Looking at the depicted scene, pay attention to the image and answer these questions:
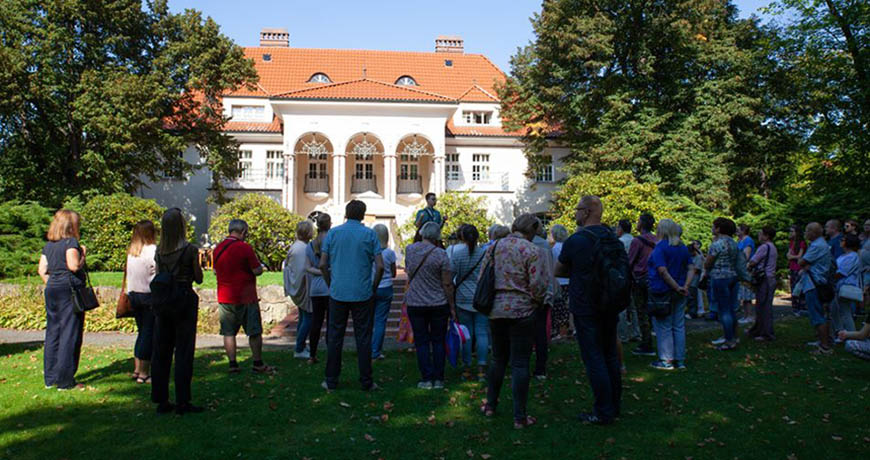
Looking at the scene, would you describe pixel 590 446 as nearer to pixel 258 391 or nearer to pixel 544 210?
pixel 258 391

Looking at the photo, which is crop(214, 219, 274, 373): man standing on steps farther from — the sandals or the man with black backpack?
the man with black backpack

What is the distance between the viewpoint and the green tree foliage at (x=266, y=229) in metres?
20.9

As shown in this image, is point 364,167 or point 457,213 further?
point 364,167

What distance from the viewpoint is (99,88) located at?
23.2 metres

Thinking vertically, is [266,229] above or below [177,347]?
above

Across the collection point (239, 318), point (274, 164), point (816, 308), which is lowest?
point (816, 308)

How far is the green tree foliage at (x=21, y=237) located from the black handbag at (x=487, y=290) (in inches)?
554

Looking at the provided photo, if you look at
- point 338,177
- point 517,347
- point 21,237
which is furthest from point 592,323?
point 338,177

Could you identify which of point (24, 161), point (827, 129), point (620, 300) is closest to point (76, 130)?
point (24, 161)

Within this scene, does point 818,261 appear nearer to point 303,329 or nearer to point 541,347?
point 541,347

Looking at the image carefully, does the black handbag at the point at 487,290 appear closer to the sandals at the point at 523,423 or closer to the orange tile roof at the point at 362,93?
the sandals at the point at 523,423

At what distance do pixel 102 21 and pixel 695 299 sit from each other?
24.3m

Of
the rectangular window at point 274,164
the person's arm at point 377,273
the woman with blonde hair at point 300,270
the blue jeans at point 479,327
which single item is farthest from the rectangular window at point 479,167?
the person's arm at point 377,273

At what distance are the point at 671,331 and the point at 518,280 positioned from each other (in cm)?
376
